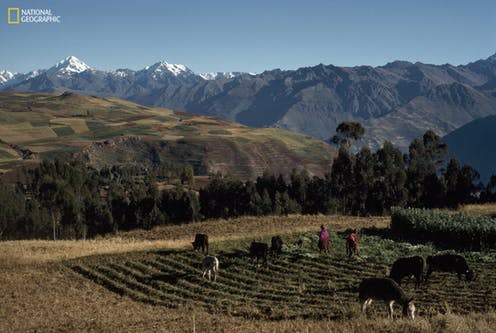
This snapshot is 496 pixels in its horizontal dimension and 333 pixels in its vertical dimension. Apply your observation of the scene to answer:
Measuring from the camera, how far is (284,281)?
32688mm

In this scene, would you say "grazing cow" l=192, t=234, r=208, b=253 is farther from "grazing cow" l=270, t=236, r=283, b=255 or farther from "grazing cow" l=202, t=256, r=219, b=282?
"grazing cow" l=202, t=256, r=219, b=282

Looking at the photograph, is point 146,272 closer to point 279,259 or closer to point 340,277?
point 279,259

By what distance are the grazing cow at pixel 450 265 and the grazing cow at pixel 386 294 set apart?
9.58 meters

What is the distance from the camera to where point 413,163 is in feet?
399

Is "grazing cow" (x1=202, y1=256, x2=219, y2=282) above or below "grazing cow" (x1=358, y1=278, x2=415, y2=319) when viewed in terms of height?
below

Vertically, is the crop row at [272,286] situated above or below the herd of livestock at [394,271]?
below

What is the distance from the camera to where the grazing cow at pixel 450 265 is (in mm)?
30375

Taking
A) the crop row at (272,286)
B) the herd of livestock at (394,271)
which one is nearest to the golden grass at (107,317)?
the crop row at (272,286)

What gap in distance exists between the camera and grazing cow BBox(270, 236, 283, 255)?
38.4 meters

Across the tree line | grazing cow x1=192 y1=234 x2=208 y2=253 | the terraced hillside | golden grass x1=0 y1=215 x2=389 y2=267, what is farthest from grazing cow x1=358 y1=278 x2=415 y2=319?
Result: the tree line

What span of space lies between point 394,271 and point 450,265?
15.1 ft

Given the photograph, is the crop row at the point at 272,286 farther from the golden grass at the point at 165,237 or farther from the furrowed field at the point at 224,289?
the golden grass at the point at 165,237

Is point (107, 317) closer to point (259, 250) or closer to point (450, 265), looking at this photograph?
point (259, 250)

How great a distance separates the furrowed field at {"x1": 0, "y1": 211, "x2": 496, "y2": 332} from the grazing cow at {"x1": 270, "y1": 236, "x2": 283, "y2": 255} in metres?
0.78
